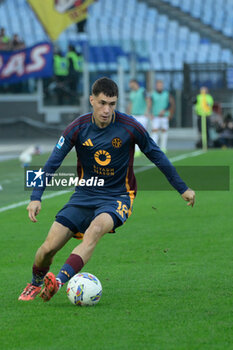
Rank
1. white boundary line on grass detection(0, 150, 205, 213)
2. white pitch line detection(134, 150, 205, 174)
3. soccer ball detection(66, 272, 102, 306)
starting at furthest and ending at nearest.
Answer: white pitch line detection(134, 150, 205, 174) < white boundary line on grass detection(0, 150, 205, 213) < soccer ball detection(66, 272, 102, 306)

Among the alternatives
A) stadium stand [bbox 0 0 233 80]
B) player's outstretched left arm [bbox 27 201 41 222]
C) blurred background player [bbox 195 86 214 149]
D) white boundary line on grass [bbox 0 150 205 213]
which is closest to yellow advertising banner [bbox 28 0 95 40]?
blurred background player [bbox 195 86 214 149]

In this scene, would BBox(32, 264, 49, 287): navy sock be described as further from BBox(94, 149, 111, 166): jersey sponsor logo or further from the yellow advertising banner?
the yellow advertising banner

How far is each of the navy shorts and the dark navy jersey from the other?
0.09 m

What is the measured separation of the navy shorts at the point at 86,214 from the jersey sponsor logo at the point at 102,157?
30 centimetres

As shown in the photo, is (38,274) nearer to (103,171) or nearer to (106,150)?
(103,171)

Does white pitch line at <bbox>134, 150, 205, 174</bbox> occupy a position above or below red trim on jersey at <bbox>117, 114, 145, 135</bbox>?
below

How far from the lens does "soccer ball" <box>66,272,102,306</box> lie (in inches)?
245

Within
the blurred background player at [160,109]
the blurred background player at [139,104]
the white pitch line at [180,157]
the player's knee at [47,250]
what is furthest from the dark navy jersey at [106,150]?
the blurred background player at [160,109]

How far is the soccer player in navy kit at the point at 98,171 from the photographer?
21.1 ft

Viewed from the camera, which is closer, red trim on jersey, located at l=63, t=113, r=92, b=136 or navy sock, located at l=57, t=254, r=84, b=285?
navy sock, located at l=57, t=254, r=84, b=285

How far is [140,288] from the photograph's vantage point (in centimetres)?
699

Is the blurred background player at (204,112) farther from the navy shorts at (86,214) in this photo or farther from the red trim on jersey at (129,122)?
the navy shorts at (86,214)

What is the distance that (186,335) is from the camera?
533cm

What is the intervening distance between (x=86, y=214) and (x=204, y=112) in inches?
872
